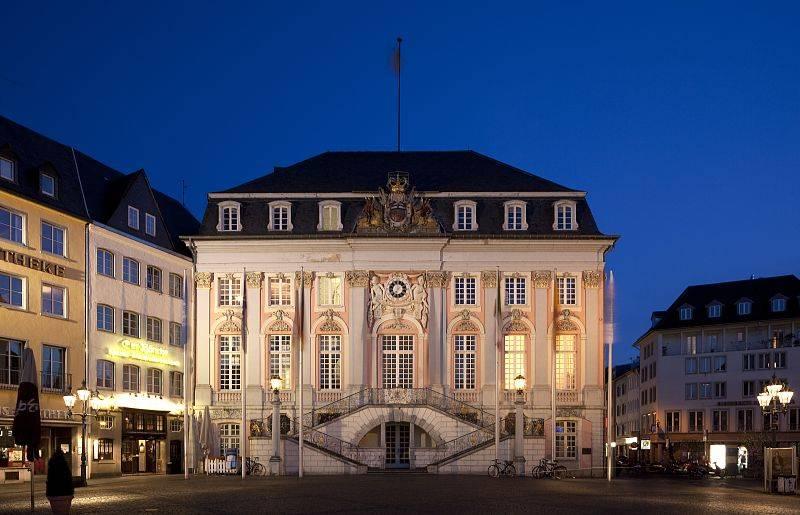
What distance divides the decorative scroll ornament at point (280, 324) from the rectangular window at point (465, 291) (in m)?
9.83

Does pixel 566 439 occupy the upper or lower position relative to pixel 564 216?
lower

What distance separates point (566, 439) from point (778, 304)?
3747 cm

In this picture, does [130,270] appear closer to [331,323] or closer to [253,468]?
[331,323]

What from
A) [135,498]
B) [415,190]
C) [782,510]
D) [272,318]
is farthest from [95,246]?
[782,510]

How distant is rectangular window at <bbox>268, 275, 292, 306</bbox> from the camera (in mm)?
67938

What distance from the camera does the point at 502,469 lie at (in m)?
58.4

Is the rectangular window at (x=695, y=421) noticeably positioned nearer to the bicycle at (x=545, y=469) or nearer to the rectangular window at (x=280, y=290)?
the bicycle at (x=545, y=469)

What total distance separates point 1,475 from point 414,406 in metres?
22.4

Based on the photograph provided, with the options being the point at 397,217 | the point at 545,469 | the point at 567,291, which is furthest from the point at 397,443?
the point at 567,291

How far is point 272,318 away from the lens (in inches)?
2665

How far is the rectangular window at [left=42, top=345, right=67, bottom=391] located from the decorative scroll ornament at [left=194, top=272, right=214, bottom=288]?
12.6m

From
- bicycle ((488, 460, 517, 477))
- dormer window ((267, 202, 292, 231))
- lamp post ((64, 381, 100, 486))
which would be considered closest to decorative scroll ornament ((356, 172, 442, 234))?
dormer window ((267, 202, 292, 231))

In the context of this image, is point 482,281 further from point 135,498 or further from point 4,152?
point 135,498

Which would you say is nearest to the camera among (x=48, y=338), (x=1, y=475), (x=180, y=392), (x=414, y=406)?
(x=1, y=475)
